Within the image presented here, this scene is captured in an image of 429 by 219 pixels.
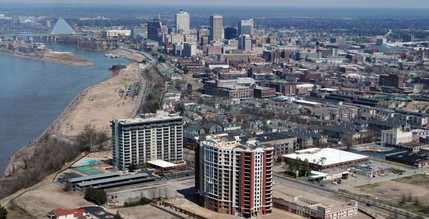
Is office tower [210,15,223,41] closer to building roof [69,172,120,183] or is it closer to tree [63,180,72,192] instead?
building roof [69,172,120,183]

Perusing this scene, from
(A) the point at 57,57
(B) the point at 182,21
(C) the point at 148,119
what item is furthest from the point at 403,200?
(B) the point at 182,21

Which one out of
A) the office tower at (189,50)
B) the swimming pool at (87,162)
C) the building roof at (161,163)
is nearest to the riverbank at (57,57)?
the office tower at (189,50)

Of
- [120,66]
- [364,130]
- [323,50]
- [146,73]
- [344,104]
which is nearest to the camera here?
[364,130]

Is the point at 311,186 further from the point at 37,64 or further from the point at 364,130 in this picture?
the point at 37,64

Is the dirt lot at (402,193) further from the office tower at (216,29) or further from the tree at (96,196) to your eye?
the office tower at (216,29)

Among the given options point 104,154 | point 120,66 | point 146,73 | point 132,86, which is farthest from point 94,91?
point 104,154

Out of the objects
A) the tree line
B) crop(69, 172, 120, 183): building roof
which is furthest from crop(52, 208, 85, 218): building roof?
the tree line

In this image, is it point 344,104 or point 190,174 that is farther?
point 344,104
